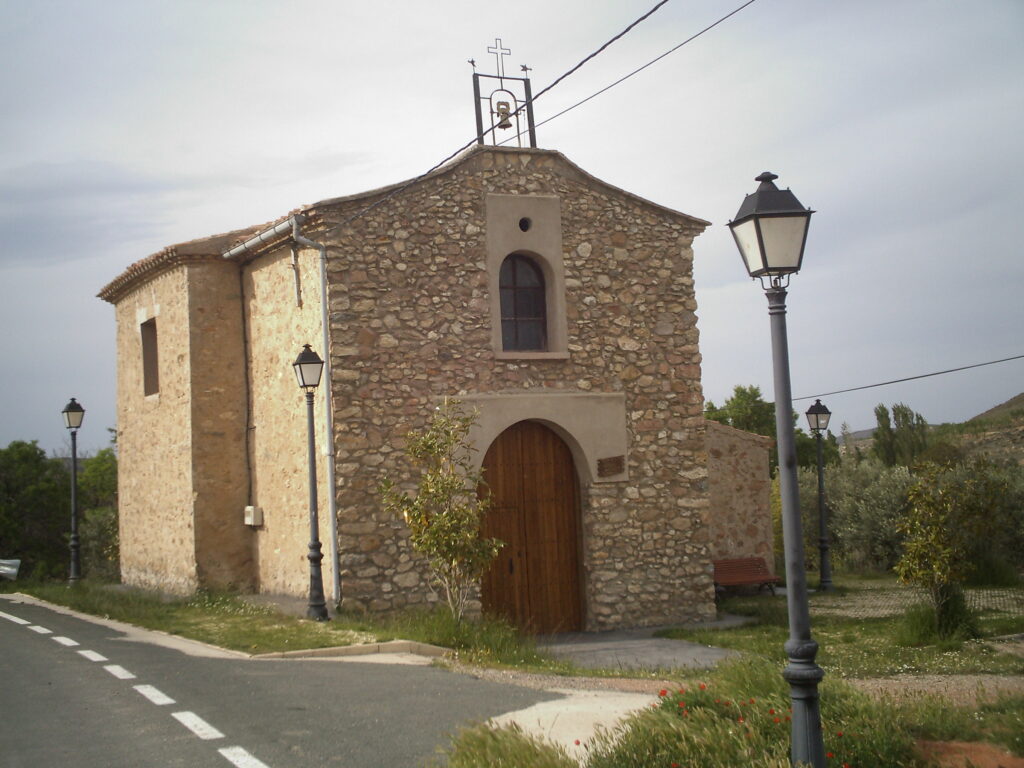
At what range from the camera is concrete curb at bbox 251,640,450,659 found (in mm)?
10305

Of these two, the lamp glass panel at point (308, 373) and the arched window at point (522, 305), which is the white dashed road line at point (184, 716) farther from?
the arched window at point (522, 305)

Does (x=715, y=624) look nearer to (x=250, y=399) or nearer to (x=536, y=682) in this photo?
(x=536, y=682)

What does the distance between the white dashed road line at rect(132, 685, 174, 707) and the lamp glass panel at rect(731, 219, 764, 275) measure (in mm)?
5439

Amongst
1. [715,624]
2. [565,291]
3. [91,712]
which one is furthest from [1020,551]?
[91,712]

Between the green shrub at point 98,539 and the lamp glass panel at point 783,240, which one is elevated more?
the lamp glass panel at point 783,240

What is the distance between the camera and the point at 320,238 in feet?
42.3

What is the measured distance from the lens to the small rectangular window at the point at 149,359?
682 inches

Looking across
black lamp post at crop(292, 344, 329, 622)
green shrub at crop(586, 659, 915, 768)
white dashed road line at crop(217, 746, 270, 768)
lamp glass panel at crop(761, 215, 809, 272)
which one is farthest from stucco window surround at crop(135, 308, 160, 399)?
lamp glass panel at crop(761, 215, 809, 272)

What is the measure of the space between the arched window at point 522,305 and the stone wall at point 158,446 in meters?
4.94

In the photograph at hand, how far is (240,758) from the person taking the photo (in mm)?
6266

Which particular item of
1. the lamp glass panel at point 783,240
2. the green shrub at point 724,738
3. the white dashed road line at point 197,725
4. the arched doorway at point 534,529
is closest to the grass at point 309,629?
the arched doorway at point 534,529

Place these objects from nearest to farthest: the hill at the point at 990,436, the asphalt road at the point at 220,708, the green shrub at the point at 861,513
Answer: the asphalt road at the point at 220,708 → the green shrub at the point at 861,513 → the hill at the point at 990,436

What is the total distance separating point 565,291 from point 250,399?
17.0 ft

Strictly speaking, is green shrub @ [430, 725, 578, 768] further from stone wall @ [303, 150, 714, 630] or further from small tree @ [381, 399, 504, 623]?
stone wall @ [303, 150, 714, 630]
